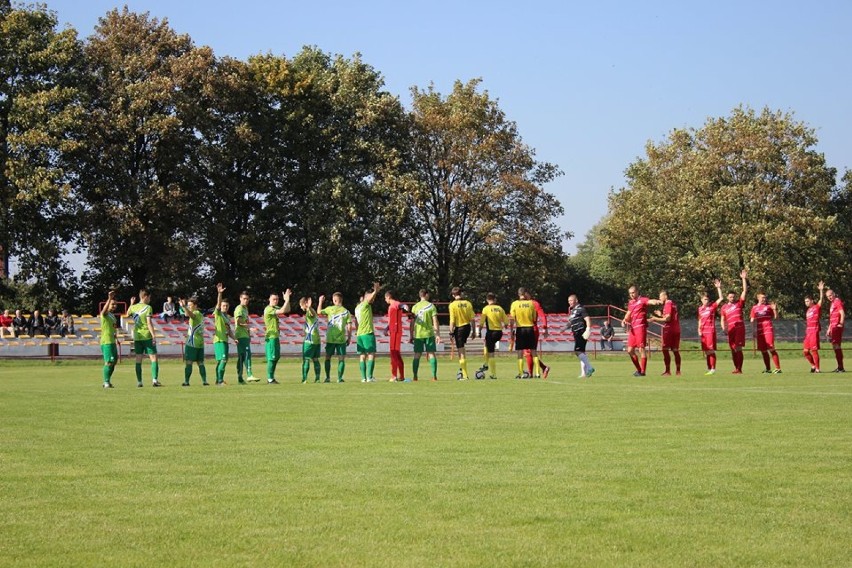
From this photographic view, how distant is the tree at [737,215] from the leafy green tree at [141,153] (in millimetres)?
27042

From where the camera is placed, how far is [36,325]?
2012 inches

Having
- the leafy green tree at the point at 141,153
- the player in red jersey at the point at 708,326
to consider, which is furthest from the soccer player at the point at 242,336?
the leafy green tree at the point at 141,153

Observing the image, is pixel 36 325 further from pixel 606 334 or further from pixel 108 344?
pixel 108 344

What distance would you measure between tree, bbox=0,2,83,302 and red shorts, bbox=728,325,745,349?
32708mm

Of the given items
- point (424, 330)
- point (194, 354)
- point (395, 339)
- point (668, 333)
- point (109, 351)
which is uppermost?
point (424, 330)

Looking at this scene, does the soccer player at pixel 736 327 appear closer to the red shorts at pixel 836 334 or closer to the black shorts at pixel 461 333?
the red shorts at pixel 836 334

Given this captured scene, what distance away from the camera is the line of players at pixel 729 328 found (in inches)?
1109

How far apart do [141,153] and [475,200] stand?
58.9 feet

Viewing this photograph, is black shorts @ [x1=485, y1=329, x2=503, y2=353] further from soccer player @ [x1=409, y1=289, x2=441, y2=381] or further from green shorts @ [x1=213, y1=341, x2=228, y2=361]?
green shorts @ [x1=213, y1=341, x2=228, y2=361]

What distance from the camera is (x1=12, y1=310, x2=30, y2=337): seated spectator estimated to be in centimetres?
5062

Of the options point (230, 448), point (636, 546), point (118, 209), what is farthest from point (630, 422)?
point (118, 209)

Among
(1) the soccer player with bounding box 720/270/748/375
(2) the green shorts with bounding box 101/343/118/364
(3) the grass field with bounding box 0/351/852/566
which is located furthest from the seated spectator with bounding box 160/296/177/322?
(3) the grass field with bounding box 0/351/852/566

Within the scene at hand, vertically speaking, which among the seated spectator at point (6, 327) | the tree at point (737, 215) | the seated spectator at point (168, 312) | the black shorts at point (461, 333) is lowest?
the black shorts at point (461, 333)

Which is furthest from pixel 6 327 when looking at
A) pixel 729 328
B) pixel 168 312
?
pixel 729 328
